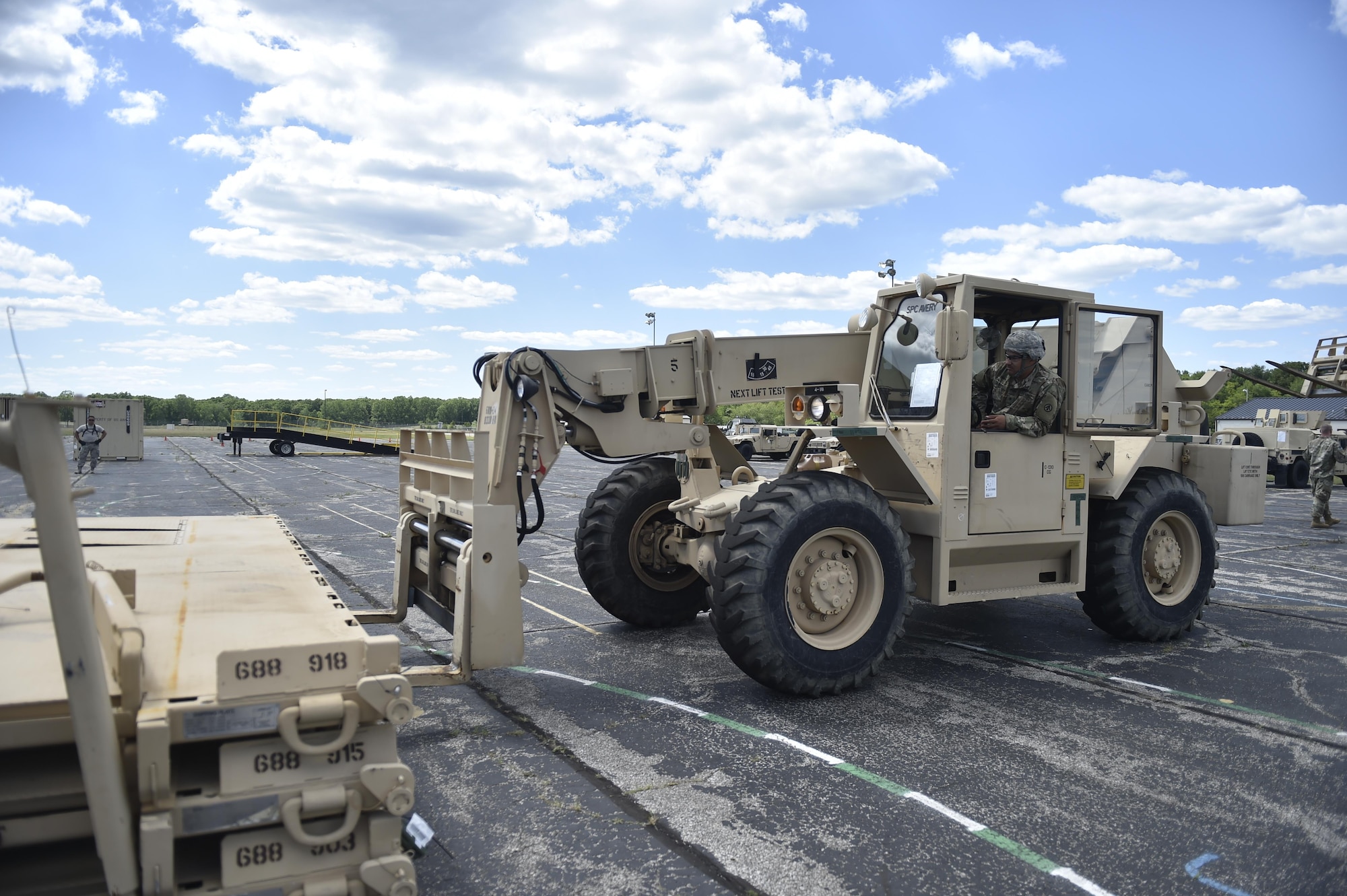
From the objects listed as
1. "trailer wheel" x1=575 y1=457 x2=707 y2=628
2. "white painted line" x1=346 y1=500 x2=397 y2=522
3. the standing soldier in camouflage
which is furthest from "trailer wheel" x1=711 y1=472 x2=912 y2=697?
the standing soldier in camouflage

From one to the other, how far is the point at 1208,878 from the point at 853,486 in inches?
111

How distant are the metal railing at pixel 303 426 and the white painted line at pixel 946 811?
40.3 metres

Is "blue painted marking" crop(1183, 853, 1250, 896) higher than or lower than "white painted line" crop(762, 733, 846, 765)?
lower

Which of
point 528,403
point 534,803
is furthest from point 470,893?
point 528,403

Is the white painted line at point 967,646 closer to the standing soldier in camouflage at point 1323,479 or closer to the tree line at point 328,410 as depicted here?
the standing soldier in camouflage at point 1323,479

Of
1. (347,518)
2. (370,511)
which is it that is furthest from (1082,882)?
(370,511)

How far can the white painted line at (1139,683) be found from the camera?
6039mm

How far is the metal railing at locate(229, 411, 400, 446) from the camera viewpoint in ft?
143

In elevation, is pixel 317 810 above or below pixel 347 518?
above

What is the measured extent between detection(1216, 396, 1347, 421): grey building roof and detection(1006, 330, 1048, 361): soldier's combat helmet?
151 ft

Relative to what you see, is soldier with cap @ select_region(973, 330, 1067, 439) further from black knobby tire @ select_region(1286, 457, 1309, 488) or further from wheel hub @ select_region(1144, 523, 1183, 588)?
black knobby tire @ select_region(1286, 457, 1309, 488)

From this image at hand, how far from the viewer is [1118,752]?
15.9 feet

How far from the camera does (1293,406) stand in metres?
54.6

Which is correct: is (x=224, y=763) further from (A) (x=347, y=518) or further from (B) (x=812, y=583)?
(A) (x=347, y=518)
